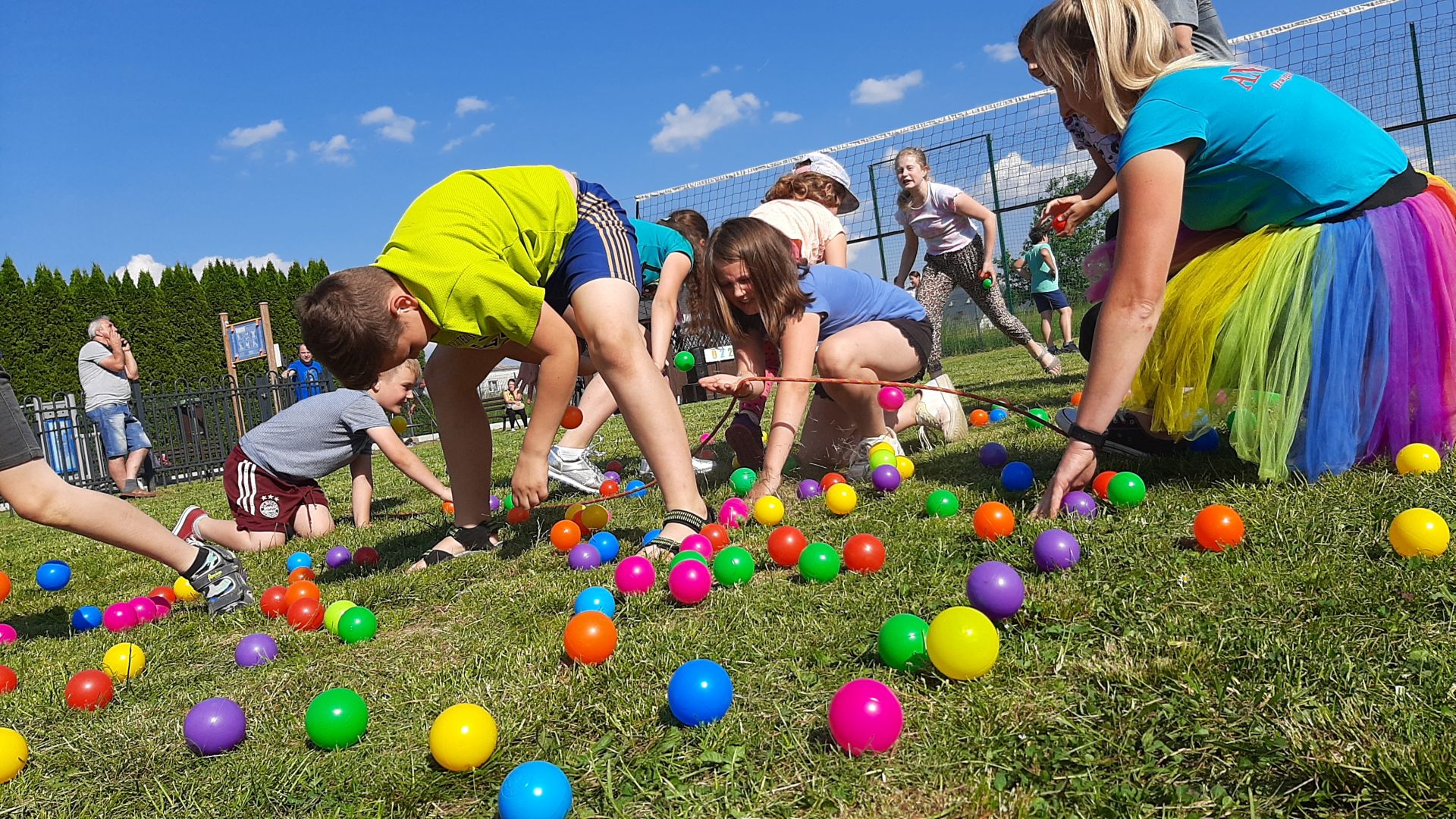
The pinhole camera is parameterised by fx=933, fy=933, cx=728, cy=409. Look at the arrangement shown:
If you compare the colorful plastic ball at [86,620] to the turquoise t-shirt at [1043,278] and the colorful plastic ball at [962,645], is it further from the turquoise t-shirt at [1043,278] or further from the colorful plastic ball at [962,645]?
the turquoise t-shirt at [1043,278]

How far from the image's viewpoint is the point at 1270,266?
307cm

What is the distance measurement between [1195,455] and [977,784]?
256 cm

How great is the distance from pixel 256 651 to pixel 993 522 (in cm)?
223

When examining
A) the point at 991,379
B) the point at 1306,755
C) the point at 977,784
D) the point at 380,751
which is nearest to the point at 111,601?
the point at 380,751

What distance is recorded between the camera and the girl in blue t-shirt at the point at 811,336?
4254 mm

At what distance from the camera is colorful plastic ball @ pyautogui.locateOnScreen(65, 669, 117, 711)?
2.43 meters

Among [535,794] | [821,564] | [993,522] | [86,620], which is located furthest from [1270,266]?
[86,620]

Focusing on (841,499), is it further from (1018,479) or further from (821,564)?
(821,564)

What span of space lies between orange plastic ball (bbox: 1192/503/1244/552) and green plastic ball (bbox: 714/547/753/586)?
1278mm

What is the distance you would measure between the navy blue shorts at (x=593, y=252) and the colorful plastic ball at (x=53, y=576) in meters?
2.84

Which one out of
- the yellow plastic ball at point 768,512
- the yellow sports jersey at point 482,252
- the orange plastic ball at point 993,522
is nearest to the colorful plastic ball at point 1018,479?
the orange plastic ball at point 993,522

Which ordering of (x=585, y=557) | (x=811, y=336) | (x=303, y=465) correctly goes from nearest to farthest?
(x=585, y=557)
(x=811, y=336)
(x=303, y=465)

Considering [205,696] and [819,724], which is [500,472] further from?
[819,724]

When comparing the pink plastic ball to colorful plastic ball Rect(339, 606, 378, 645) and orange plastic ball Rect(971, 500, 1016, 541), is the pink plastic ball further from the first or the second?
colorful plastic ball Rect(339, 606, 378, 645)
